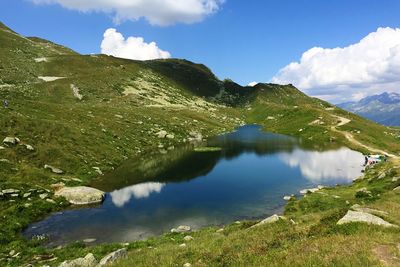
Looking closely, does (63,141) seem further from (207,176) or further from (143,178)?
(207,176)

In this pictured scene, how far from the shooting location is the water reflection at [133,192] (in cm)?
4847

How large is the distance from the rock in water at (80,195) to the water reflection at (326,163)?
37.1 metres

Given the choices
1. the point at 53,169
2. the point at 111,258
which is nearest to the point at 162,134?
the point at 53,169

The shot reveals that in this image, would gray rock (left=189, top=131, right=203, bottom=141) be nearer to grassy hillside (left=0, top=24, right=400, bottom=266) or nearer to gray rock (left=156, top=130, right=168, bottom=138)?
grassy hillside (left=0, top=24, right=400, bottom=266)

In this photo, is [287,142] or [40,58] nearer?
[287,142]

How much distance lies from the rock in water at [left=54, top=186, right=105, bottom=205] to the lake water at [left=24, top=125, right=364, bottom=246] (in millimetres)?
1615

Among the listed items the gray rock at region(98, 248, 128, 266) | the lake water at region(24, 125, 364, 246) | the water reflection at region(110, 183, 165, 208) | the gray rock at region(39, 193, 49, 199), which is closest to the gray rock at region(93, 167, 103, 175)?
the lake water at region(24, 125, 364, 246)

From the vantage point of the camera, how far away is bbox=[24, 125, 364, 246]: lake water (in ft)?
127

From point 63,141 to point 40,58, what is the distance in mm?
142697

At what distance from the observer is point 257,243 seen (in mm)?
18891

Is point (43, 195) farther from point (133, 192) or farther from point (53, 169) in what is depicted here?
point (133, 192)

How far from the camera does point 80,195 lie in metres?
47.1

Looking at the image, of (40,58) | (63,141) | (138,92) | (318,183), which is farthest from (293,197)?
(40,58)

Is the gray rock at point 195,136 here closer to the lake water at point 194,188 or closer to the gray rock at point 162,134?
the gray rock at point 162,134
